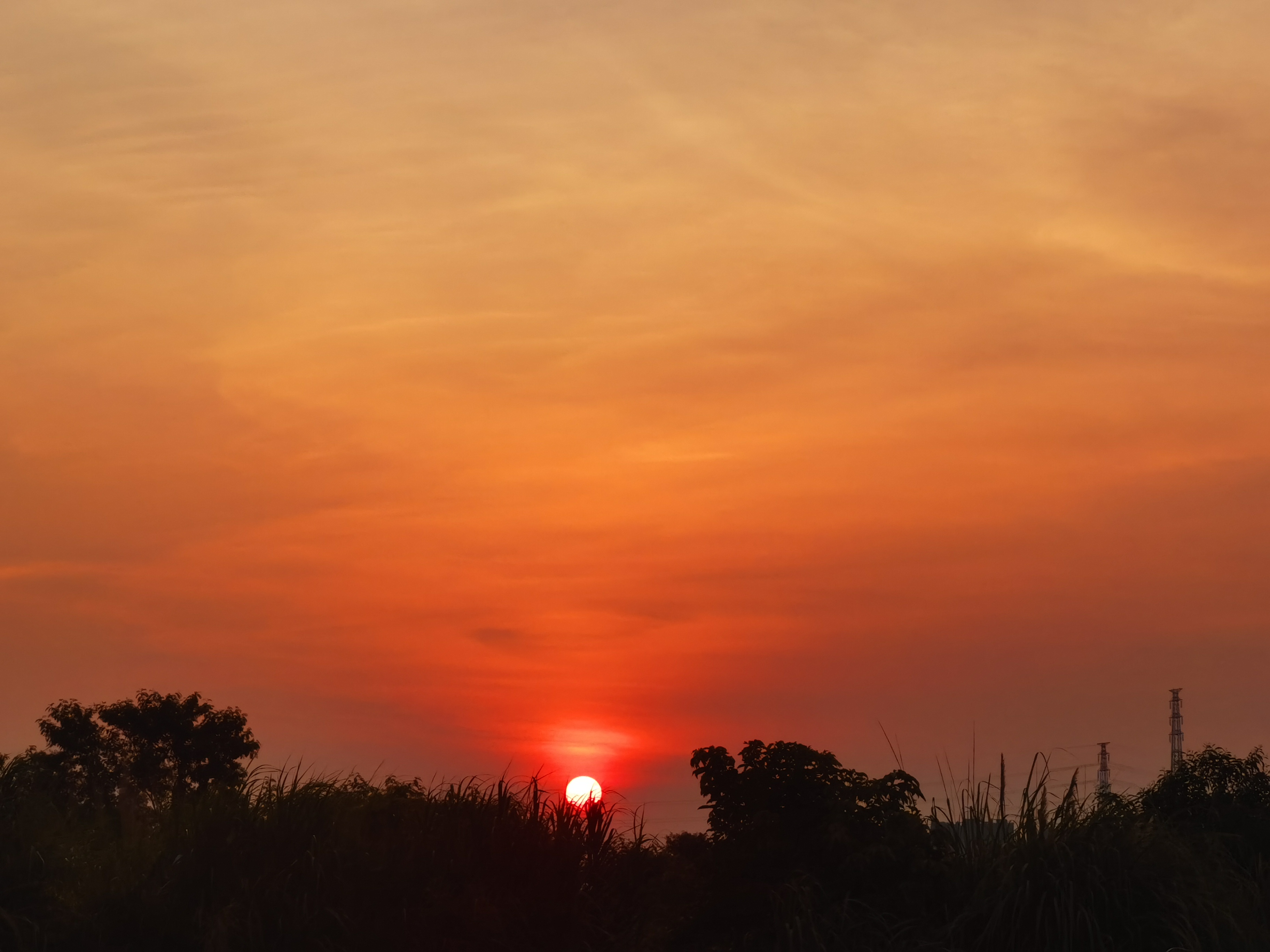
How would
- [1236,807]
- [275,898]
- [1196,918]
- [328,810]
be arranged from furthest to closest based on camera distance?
[1236,807] < [328,810] < [275,898] < [1196,918]

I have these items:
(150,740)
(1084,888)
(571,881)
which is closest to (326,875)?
(571,881)

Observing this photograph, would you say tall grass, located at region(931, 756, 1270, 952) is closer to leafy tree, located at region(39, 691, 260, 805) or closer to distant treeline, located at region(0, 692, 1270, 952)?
distant treeline, located at region(0, 692, 1270, 952)

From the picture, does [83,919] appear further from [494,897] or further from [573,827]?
[573,827]

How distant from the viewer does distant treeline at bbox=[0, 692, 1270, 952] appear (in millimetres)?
16172

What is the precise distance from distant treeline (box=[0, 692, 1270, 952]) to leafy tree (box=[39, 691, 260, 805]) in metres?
50.3

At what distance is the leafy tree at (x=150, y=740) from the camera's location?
225ft

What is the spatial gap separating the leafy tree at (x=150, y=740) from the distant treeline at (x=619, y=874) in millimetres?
50296

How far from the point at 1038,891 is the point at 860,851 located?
1959mm

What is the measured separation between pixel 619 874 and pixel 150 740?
55.0 meters

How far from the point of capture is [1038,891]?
16156mm

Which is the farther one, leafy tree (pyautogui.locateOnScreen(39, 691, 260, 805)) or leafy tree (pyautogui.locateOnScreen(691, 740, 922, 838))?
leafy tree (pyautogui.locateOnScreen(39, 691, 260, 805))

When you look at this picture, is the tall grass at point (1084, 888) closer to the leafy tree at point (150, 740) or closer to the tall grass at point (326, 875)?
the tall grass at point (326, 875)

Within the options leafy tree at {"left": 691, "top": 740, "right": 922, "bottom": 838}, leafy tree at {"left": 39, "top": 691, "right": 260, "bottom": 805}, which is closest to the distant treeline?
leafy tree at {"left": 691, "top": 740, "right": 922, "bottom": 838}

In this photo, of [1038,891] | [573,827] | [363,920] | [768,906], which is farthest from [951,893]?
[363,920]
